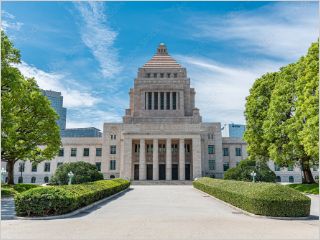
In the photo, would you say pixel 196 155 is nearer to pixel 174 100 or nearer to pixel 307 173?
pixel 174 100

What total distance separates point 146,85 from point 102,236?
217ft

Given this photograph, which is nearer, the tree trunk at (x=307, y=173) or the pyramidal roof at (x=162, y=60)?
the tree trunk at (x=307, y=173)

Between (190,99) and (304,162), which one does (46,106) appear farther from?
(190,99)

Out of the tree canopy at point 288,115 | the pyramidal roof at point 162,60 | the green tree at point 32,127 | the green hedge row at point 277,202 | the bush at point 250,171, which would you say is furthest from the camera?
the pyramidal roof at point 162,60

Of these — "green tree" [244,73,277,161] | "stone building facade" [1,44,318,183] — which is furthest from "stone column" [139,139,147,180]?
"green tree" [244,73,277,161]

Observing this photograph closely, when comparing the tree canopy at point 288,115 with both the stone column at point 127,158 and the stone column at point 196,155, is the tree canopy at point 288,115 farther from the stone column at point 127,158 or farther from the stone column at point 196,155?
the stone column at point 127,158

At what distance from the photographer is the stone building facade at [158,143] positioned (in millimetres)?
63969

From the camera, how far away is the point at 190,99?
7900cm

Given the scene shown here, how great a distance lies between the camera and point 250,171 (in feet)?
129

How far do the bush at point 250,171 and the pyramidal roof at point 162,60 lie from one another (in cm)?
4566

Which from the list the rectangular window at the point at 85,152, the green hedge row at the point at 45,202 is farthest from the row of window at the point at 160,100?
the green hedge row at the point at 45,202

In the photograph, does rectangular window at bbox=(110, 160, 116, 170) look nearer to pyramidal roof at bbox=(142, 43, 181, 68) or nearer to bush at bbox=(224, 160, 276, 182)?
pyramidal roof at bbox=(142, 43, 181, 68)

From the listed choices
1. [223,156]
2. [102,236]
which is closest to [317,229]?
[102,236]

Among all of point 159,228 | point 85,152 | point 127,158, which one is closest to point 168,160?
point 127,158
